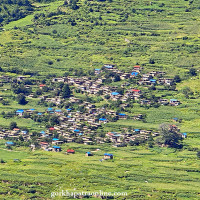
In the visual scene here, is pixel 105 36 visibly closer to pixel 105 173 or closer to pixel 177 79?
pixel 177 79

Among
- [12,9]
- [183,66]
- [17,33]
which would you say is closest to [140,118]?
[183,66]

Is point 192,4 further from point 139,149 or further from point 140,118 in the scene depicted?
point 139,149

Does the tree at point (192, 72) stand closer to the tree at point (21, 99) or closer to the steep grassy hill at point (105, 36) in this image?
the steep grassy hill at point (105, 36)

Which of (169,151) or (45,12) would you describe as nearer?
(169,151)

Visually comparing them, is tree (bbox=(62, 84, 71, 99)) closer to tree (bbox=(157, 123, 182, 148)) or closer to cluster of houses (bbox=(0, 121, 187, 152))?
cluster of houses (bbox=(0, 121, 187, 152))

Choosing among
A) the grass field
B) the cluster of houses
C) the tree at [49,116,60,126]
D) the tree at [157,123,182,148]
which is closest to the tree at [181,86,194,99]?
the cluster of houses

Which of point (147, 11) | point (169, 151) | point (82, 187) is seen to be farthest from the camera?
point (147, 11)
